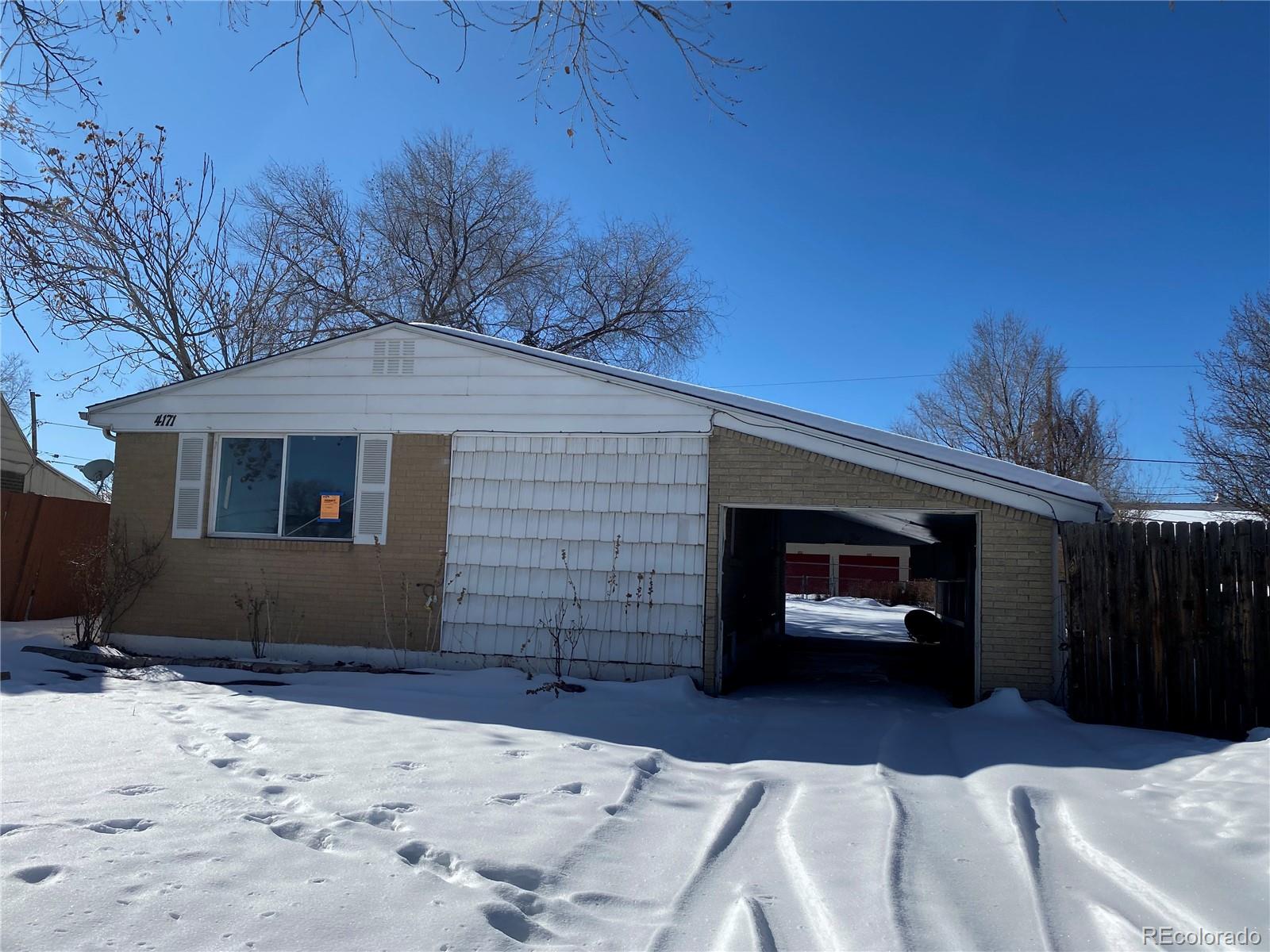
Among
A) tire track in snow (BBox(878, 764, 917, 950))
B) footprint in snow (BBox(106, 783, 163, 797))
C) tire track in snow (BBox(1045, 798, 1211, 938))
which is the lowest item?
tire track in snow (BBox(878, 764, 917, 950))

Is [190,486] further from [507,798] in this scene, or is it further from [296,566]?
[507,798]

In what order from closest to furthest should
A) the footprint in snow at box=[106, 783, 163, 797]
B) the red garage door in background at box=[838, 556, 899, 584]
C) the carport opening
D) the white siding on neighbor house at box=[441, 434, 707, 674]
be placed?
1. the footprint in snow at box=[106, 783, 163, 797]
2. the white siding on neighbor house at box=[441, 434, 707, 674]
3. the carport opening
4. the red garage door in background at box=[838, 556, 899, 584]

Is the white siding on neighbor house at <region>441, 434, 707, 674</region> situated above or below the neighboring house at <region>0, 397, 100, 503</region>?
below

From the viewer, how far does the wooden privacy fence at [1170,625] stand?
716 centimetres

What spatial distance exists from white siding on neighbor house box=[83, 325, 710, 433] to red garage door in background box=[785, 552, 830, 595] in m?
22.7

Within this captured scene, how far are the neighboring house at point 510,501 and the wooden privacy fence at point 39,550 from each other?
3.21 meters

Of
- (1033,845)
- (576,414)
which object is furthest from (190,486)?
(1033,845)

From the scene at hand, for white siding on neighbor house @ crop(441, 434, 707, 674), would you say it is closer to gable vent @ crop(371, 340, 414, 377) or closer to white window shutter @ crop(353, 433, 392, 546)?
white window shutter @ crop(353, 433, 392, 546)

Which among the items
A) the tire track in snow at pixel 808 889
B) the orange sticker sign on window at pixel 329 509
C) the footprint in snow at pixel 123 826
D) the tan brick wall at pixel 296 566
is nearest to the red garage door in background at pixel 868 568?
the tan brick wall at pixel 296 566

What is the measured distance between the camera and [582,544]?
9836 mm

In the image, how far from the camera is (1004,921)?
348 cm

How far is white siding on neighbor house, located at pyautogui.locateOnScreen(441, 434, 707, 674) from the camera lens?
952 cm

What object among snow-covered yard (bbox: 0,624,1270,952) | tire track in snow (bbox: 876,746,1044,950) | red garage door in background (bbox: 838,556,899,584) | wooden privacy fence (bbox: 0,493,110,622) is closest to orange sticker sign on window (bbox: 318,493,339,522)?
snow-covered yard (bbox: 0,624,1270,952)

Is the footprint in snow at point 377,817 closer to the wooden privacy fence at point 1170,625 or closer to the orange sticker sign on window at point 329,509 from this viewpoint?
the wooden privacy fence at point 1170,625
